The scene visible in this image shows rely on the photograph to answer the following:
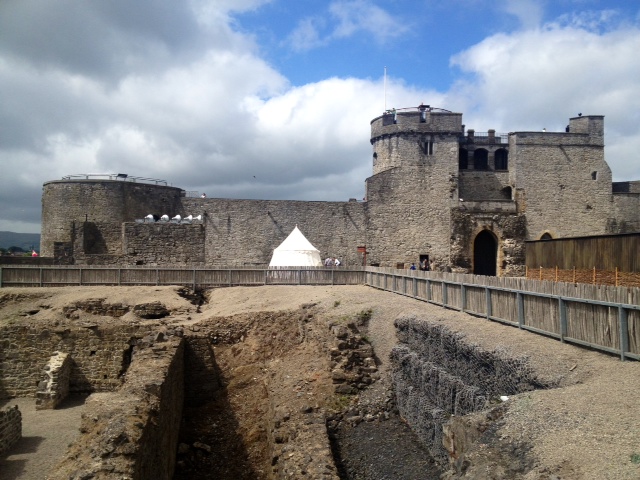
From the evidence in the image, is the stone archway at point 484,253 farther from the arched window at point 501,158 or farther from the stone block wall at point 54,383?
the stone block wall at point 54,383

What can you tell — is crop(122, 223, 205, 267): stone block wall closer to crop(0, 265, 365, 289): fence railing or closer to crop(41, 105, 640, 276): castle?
crop(41, 105, 640, 276): castle

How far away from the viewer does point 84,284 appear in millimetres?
22766

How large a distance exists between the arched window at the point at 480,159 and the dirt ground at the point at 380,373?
18061 mm

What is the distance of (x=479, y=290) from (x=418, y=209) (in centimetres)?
2144

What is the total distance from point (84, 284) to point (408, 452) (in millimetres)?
18381

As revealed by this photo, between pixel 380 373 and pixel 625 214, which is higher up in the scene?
pixel 625 214

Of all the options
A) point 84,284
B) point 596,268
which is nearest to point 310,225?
point 84,284

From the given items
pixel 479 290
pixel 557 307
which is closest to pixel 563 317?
pixel 557 307

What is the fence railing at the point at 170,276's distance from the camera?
891 inches

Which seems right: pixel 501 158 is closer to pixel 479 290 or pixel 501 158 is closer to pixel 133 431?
pixel 479 290

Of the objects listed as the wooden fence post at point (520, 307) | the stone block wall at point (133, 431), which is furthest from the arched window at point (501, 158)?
the stone block wall at point (133, 431)

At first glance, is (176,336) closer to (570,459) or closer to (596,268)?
(570,459)

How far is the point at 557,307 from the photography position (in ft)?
28.1

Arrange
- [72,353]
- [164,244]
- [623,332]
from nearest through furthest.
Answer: [623,332] < [72,353] < [164,244]
